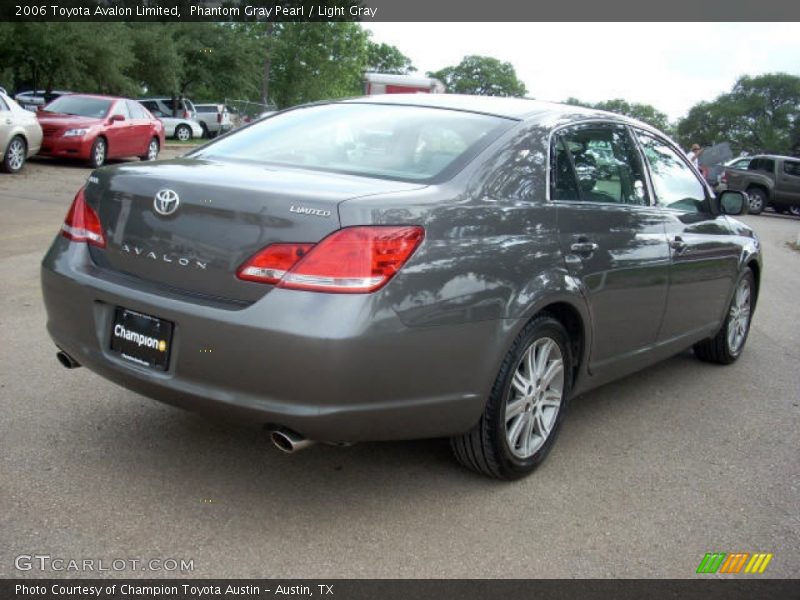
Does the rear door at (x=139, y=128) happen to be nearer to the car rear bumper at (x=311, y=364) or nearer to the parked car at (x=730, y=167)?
the car rear bumper at (x=311, y=364)

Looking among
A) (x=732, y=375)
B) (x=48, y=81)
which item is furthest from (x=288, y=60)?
(x=732, y=375)

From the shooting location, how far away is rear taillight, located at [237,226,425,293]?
281cm

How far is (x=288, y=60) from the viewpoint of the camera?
52.4 m

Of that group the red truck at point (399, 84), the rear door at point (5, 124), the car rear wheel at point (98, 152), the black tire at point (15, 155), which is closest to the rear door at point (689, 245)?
the rear door at point (5, 124)

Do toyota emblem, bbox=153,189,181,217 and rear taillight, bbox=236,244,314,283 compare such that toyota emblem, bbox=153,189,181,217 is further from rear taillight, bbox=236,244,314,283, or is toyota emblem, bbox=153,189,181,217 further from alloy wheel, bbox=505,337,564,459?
alloy wheel, bbox=505,337,564,459

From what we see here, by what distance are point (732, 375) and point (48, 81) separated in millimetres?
29184

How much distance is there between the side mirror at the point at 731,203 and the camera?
534 centimetres

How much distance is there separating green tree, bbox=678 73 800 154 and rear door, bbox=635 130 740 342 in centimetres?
9569

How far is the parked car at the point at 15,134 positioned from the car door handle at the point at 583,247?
38.7 feet

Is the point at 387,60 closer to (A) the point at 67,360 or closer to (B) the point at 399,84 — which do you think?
(B) the point at 399,84

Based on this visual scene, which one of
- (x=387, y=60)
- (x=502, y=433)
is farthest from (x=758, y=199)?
(x=387, y=60)

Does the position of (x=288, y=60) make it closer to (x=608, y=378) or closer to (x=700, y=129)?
(x=608, y=378)

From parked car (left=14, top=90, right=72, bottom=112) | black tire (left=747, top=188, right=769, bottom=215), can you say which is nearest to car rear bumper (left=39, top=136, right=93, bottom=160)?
parked car (left=14, top=90, right=72, bottom=112)

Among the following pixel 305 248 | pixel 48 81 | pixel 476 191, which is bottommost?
pixel 48 81
